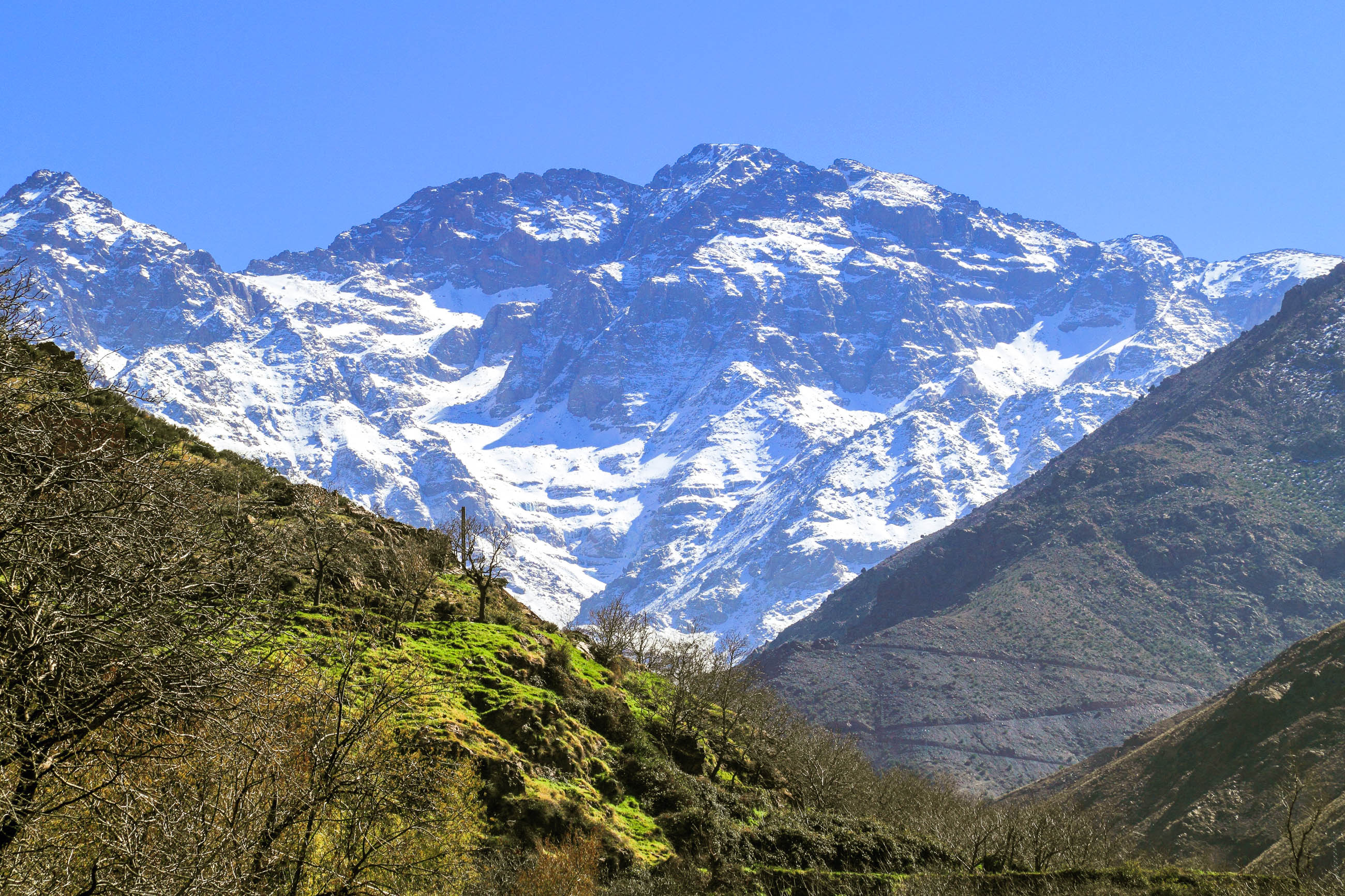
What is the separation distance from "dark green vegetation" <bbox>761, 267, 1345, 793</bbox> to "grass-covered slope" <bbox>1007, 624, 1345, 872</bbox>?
4744 centimetres

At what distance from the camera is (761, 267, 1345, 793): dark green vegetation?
474 feet

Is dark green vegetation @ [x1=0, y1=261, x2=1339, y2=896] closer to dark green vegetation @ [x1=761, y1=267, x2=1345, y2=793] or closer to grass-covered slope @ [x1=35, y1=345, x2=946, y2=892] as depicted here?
grass-covered slope @ [x1=35, y1=345, x2=946, y2=892]

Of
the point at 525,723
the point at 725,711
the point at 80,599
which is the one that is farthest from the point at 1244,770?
the point at 80,599

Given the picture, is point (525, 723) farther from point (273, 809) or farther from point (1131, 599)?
point (1131, 599)

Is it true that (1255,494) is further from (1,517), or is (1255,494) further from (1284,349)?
(1,517)

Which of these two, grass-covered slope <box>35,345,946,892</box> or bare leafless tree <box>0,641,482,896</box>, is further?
grass-covered slope <box>35,345,946,892</box>

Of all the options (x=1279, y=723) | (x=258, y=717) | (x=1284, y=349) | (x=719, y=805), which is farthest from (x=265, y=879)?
(x=1284, y=349)

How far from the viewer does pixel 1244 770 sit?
73688mm

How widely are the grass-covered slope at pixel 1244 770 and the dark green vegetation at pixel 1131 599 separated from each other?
47.4m

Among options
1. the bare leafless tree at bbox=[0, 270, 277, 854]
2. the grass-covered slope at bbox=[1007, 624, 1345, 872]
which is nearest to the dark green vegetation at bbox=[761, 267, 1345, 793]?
the grass-covered slope at bbox=[1007, 624, 1345, 872]

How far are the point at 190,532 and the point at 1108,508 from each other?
196545 millimetres

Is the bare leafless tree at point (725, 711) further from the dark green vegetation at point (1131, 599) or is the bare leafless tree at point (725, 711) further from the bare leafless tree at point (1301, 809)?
the dark green vegetation at point (1131, 599)

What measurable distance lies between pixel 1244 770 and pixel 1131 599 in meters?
94.8

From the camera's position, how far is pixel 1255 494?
16888 centimetres
